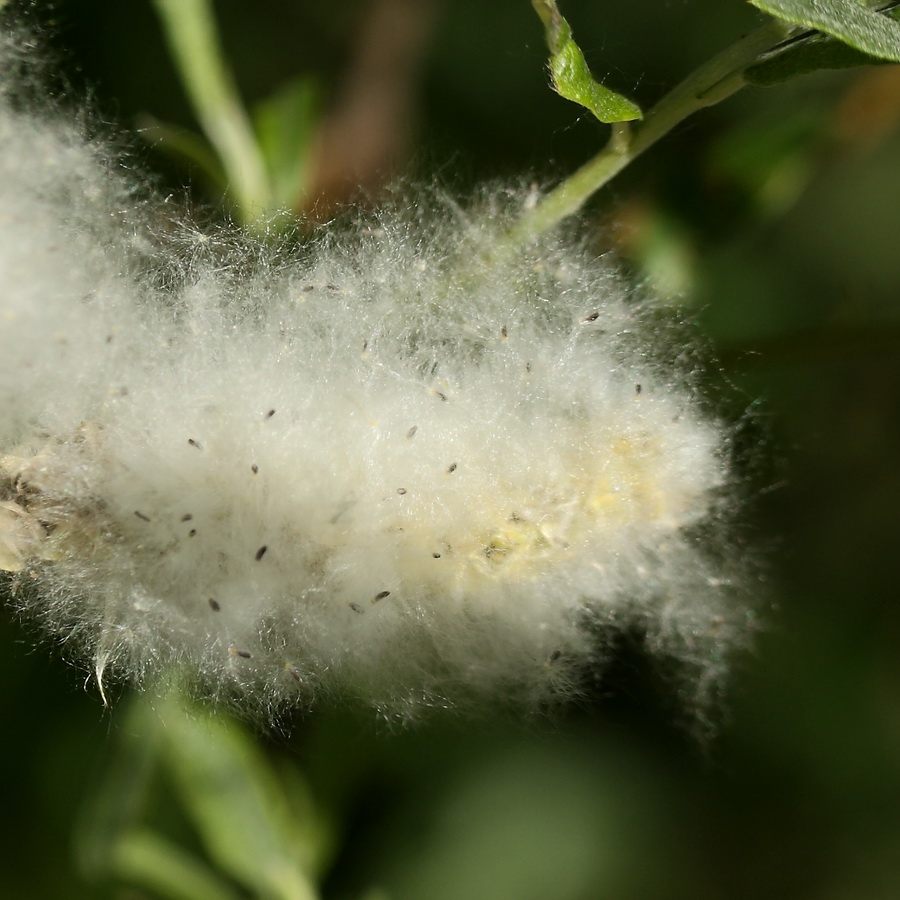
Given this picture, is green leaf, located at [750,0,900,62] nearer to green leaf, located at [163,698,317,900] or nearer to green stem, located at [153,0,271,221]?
green stem, located at [153,0,271,221]

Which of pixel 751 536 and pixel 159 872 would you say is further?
pixel 751 536

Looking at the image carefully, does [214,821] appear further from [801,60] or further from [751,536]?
[801,60]

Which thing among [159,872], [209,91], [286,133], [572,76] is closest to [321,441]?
[572,76]

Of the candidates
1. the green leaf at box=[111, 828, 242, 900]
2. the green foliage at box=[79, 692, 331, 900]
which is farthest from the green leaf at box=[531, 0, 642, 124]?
the green leaf at box=[111, 828, 242, 900]

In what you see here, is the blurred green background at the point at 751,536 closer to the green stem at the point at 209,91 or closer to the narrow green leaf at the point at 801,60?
the green stem at the point at 209,91

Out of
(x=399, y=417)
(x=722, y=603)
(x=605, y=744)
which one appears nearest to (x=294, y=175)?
(x=399, y=417)
